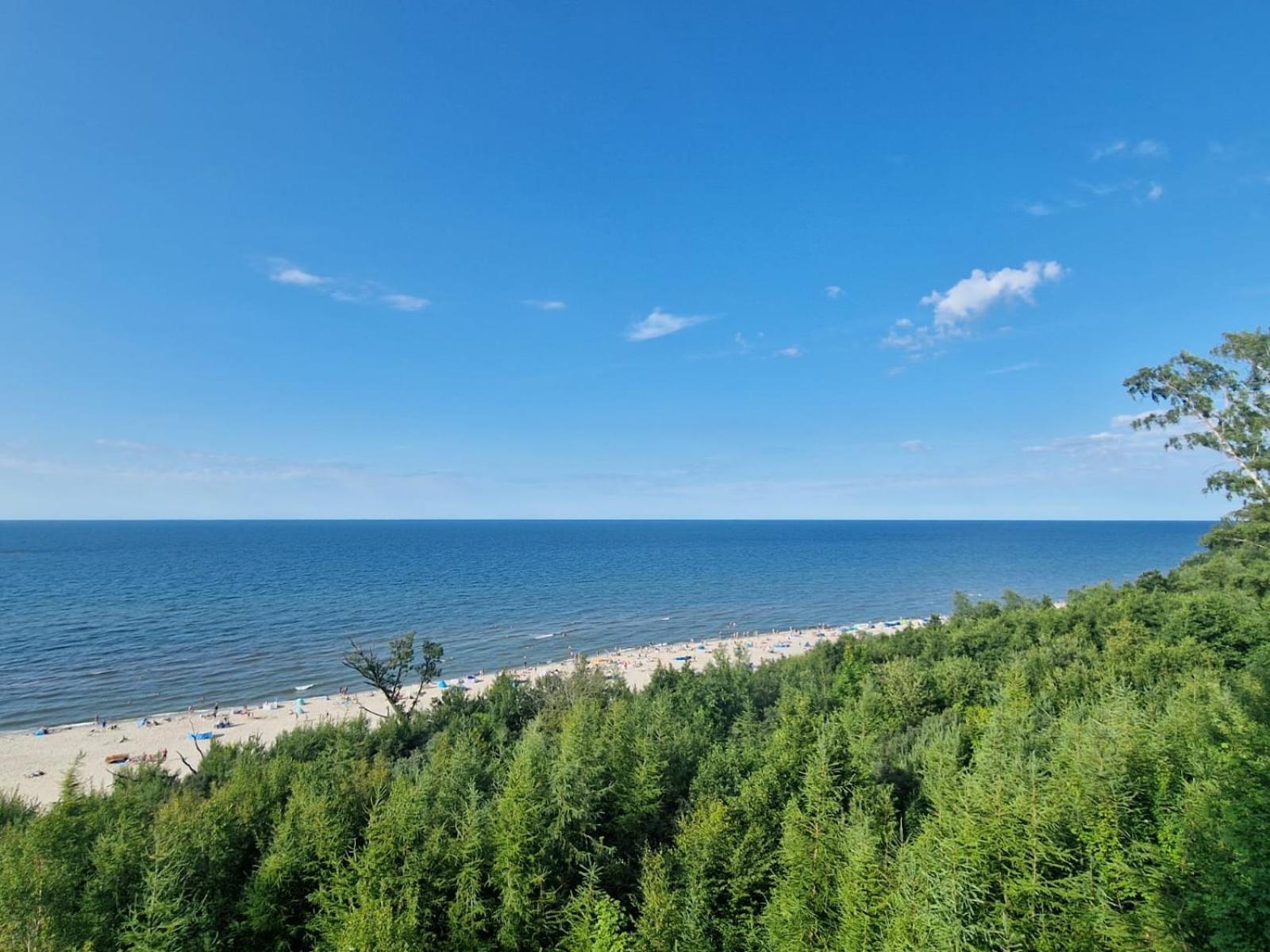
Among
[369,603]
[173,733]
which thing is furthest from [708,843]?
[369,603]

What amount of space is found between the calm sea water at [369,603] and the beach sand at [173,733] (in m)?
3.01

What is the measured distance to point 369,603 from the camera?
7375cm

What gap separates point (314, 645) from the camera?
176ft

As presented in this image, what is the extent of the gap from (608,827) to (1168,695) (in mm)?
16332

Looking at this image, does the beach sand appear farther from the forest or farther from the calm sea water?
the forest

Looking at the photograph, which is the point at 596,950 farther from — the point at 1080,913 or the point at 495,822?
the point at 1080,913

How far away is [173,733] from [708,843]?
38246 mm

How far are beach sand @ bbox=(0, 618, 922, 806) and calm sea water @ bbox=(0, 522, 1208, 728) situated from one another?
9.86ft

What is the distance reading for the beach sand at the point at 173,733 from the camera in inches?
1120

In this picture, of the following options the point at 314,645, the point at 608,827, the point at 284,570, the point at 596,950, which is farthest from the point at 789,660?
the point at 284,570

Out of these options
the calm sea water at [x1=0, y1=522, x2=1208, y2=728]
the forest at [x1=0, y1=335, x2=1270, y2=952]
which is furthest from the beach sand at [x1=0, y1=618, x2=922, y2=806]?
the forest at [x1=0, y1=335, x2=1270, y2=952]

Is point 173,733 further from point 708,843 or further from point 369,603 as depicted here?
point 369,603

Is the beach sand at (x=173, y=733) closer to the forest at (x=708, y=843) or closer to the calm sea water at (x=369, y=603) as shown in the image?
the calm sea water at (x=369, y=603)

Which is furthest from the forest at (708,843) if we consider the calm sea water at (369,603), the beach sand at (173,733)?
the calm sea water at (369,603)
